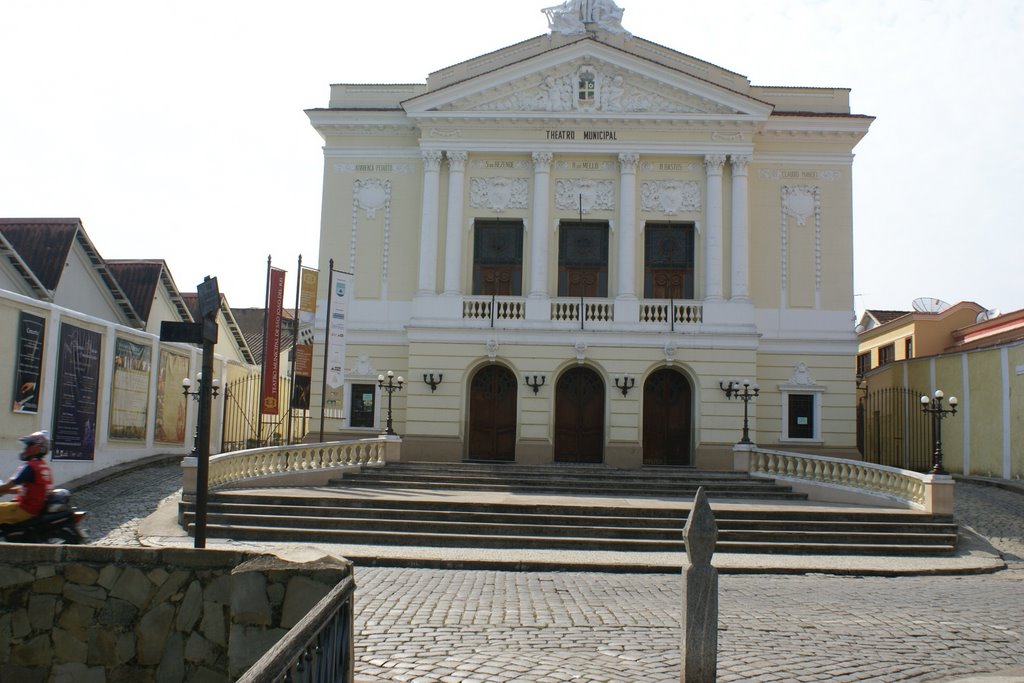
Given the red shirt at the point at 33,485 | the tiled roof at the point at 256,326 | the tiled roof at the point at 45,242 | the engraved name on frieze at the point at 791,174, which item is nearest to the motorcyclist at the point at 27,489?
the red shirt at the point at 33,485

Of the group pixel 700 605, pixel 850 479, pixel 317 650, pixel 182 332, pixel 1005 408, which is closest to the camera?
pixel 317 650

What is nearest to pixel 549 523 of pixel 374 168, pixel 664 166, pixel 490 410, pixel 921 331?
pixel 490 410

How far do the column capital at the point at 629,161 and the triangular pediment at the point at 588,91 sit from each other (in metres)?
1.25

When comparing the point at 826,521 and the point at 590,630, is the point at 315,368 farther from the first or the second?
the point at 590,630

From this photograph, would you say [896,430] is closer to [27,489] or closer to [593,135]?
[593,135]

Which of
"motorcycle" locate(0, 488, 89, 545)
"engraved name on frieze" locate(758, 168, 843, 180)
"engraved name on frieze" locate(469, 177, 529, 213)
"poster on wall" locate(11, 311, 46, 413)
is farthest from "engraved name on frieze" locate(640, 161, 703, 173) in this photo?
"motorcycle" locate(0, 488, 89, 545)

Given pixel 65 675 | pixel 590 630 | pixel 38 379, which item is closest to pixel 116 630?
pixel 65 675

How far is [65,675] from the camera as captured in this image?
7387 mm

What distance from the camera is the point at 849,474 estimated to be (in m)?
24.1

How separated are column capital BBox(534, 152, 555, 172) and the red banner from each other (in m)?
8.58

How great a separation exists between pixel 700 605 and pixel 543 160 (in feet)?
81.1

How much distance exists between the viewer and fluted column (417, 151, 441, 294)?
30.6m

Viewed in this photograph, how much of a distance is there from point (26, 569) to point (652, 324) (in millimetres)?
23744

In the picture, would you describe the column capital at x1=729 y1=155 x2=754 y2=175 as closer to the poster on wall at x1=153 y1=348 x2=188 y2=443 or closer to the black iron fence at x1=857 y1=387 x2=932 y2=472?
the black iron fence at x1=857 y1=387 x2=932 y2=472
